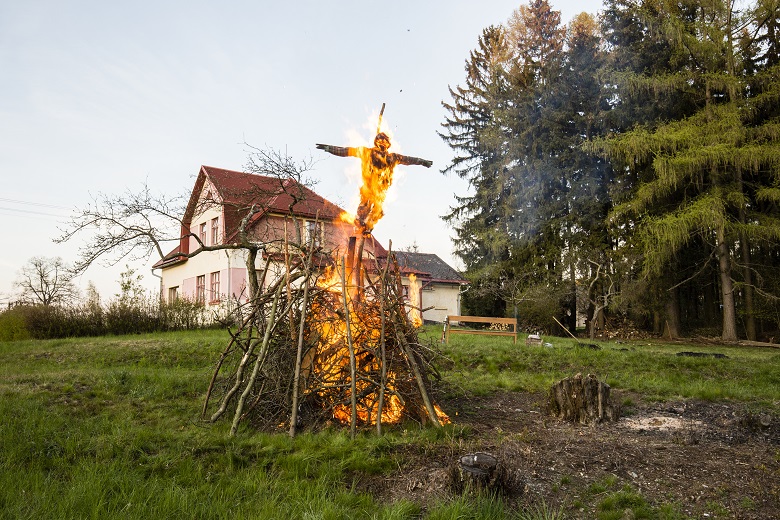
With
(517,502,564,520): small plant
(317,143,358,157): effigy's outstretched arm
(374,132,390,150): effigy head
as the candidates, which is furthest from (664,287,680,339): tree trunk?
Answer: (517,502,564,520): small plant

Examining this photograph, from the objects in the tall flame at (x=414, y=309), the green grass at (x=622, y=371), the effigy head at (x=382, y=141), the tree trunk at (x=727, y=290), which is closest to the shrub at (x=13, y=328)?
the green grass at (x=622, y=371)

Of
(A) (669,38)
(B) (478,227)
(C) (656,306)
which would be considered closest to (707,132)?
(A) (669,38)

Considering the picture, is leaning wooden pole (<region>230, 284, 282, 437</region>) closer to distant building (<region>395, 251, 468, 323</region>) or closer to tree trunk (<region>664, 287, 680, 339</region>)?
tree trunk (<region>664, 287, 680, 339</region>)

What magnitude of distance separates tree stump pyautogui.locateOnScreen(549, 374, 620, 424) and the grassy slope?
173 centimetres

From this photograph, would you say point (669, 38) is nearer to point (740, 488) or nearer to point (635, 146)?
point (635, 146)

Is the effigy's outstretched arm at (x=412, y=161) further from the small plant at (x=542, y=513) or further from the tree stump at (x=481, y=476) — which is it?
the small plant at (x=542, y=513)

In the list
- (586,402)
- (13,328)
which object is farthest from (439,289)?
(586,402)

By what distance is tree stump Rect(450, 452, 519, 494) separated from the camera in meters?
3.74

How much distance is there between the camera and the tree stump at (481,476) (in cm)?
374

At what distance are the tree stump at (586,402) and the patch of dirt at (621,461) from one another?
0.50 ft

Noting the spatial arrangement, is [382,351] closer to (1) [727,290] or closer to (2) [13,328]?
(2) [13,328]

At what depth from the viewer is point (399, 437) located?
17.3 ft

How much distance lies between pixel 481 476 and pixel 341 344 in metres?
2.75

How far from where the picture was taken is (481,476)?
3752mm
